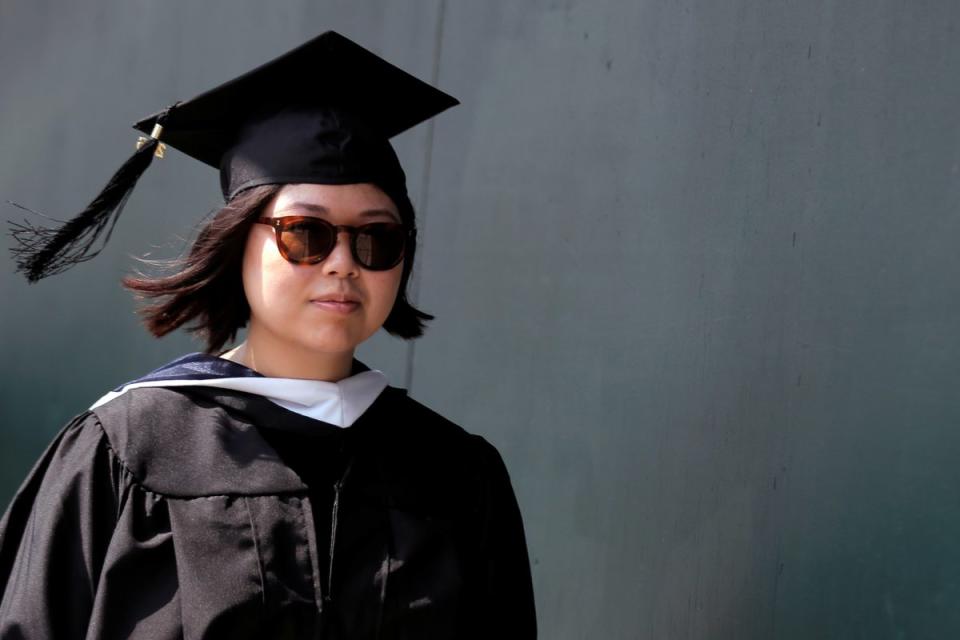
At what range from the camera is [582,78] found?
3375 mm

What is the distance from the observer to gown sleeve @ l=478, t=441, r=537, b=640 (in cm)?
240

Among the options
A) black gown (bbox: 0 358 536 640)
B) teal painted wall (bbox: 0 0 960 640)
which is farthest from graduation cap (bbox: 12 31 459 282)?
teal painted wall (bbox: 0 0 960 640)

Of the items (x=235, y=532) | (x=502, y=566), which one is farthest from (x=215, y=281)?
(x=502, y=566)

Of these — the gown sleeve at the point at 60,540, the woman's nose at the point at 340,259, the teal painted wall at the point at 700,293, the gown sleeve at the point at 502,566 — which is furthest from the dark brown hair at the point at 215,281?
the teal painted wall at the point at 700,293

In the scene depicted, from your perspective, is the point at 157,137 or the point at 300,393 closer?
the point at 300,393

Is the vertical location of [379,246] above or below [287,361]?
above

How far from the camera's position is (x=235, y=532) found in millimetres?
2113

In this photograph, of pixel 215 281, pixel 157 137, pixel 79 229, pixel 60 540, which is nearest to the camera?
pixel 60 540

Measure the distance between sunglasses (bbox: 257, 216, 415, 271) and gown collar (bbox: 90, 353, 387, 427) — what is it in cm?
→ 25

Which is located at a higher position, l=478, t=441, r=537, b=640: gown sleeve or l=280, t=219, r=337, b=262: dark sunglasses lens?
l=280, t=219, r=337, b=262: dark sunglasses lens

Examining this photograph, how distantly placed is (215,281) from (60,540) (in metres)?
0.53

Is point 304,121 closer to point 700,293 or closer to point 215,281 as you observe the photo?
point 215,281

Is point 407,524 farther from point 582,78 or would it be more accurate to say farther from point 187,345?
point 187,345

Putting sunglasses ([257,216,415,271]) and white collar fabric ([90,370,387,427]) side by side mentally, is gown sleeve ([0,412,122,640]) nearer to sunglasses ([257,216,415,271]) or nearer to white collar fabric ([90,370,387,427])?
white collar fabric ([90,370,387,427])
